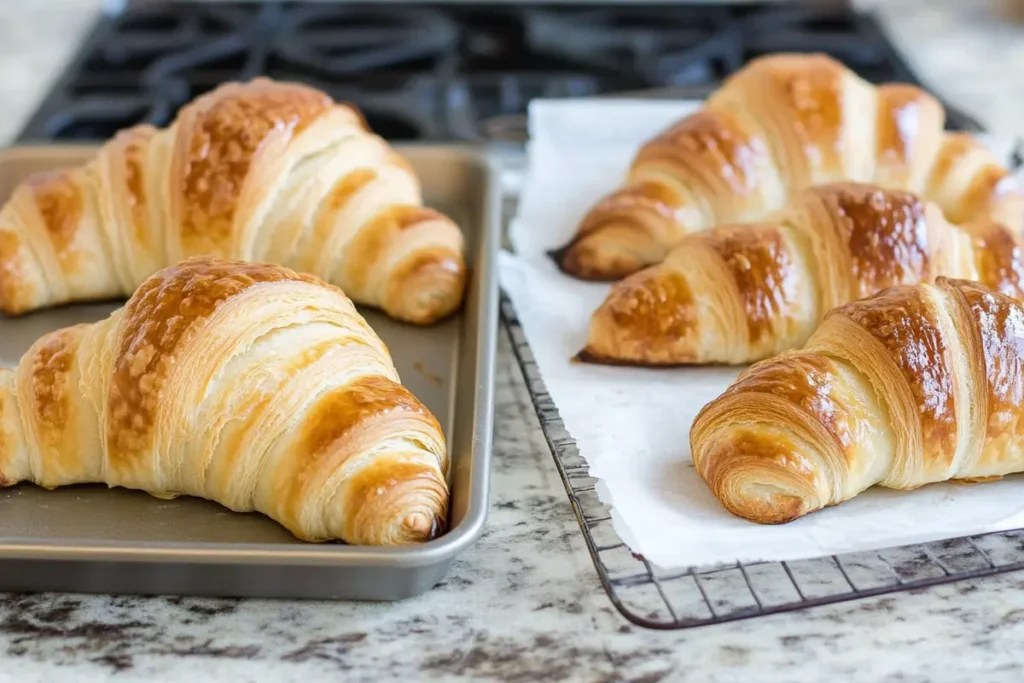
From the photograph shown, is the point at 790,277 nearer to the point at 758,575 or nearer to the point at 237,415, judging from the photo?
the point at 758,575

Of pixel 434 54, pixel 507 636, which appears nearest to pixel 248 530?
pixel 507 636

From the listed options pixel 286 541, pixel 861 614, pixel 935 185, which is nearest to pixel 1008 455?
pixel 861 614

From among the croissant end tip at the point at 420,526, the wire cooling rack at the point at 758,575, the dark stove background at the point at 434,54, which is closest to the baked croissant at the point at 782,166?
the dark stove background at the point at 434,54

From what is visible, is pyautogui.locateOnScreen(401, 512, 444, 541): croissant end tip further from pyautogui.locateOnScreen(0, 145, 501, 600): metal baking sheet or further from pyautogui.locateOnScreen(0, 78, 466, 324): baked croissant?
pyautogui.locateOnScreen(0, 78, 466, 324): baked croissant

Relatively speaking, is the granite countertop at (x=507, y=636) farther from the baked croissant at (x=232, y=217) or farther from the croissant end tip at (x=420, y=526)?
the baked croissant at (x=232, y=217)

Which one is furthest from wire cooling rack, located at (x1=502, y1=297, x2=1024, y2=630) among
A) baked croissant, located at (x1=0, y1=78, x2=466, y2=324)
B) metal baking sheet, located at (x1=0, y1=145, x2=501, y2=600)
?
baked croissant, located at (x1=0, y1=78, x2=466, y2=324)

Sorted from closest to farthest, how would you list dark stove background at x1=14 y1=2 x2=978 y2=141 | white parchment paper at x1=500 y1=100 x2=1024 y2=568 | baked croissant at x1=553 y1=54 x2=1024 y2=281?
white parchment paper at x1=500 y1=100 x2=1024 y2=568
baked croissant at x1=553 y1=54 x2=1024 y2=281
dark stove background at x1=14 y1=2 x2=978 y2=141

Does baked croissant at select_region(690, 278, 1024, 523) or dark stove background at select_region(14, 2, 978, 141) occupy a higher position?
dark stove background at select_region(14, 2, 978, 141)
